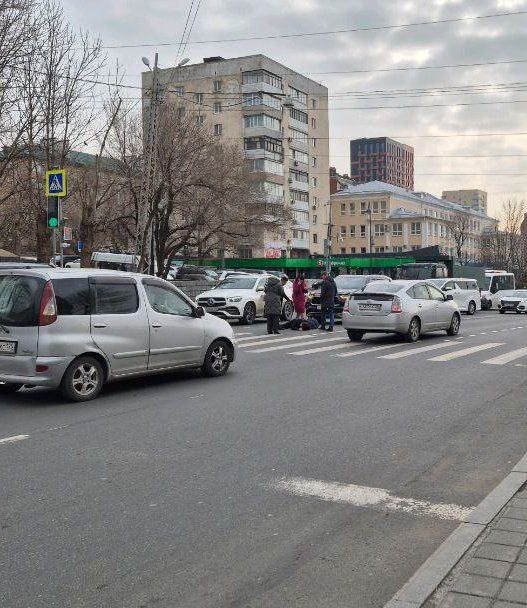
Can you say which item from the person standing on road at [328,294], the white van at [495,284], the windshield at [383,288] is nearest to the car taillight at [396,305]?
the windshield at [383,288]

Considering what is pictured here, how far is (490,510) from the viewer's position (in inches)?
182

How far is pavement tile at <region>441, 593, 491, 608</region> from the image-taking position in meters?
3.32

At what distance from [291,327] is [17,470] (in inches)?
611

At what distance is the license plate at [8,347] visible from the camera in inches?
345

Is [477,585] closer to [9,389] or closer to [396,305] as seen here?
[9,389]

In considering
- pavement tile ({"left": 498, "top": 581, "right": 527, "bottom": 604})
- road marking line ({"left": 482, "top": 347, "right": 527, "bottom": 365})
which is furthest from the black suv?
pavement tile ({"left": 498, "top": 581, "right": 527, "bottom": 604})

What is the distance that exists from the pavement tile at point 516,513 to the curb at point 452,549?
62mm

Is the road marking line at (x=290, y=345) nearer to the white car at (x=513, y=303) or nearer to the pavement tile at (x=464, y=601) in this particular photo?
the pavement tile at (x=464, y=601)

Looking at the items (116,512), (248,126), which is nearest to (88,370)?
(116,512)

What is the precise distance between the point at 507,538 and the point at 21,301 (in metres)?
6.70

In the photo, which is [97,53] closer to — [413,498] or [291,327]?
[291,327]

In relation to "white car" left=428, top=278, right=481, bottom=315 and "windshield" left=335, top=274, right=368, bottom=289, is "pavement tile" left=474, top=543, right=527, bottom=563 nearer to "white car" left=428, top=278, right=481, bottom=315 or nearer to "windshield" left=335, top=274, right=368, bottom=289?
"windshield" left=335, top=274, right=368, bottom=289

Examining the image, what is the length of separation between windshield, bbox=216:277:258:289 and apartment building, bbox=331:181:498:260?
90081 mm

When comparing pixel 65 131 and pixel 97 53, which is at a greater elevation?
pixel 97 53
